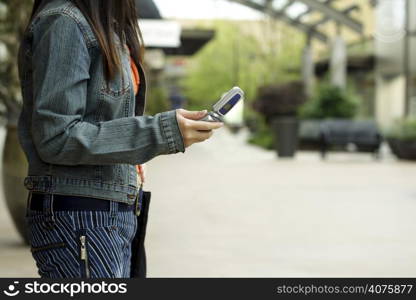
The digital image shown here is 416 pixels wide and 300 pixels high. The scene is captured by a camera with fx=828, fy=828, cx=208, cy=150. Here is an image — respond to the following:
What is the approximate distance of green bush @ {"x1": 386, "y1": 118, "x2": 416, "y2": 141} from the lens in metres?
20.2

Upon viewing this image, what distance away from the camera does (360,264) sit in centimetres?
667

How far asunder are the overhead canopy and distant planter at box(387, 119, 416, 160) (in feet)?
39.6

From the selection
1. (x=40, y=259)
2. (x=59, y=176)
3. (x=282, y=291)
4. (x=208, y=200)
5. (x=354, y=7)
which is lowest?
(x=208, y=200)

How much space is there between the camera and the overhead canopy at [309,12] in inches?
1292

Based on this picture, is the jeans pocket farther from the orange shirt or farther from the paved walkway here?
the paved walkway

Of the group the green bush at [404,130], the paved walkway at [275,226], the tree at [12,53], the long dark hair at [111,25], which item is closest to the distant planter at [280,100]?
the green bush at [404,130]

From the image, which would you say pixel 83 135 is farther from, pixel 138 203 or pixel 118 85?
pixel 138 203

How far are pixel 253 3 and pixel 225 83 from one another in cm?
2763

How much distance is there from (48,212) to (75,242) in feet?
0.34

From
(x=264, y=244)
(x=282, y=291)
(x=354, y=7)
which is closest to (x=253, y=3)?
(x=354, y=7)

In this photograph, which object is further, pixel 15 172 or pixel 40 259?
pixel 15 172

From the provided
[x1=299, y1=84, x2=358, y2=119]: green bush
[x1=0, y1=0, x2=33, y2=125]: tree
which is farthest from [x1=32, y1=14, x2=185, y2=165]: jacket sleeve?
[x1=299, y1=84, x2=358, y2=119]: green bush

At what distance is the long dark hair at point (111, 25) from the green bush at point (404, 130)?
1834 cm

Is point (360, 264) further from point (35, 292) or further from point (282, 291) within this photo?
point (35, 292)
